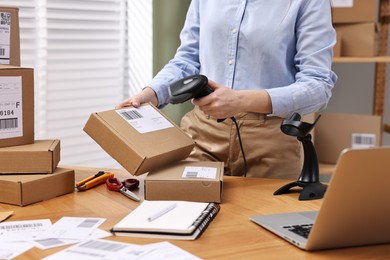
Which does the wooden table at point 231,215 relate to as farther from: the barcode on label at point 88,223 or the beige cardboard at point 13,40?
the beige cardboard at point 13,40

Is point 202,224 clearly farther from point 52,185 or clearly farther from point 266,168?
point 266,168

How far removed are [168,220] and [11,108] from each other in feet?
1.75

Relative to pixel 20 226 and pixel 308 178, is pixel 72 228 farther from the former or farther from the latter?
pixel 308 178

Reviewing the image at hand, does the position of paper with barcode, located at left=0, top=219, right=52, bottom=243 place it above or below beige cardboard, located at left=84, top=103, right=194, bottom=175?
below

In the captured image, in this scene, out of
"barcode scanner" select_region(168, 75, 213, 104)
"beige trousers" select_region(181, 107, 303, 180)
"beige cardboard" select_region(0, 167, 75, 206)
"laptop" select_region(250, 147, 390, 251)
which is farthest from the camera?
"beige trousers" select_region(181, 107, 303, 180)

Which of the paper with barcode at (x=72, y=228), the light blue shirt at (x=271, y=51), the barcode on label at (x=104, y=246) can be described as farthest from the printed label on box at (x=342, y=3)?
the barcode on label at (x=104, y=246)

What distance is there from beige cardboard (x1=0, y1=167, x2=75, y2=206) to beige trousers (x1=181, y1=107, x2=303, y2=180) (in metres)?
0.50

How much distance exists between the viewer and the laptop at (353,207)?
2.87ft

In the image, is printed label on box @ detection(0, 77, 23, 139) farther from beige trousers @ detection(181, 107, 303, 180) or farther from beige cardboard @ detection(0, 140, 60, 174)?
beige trousers @ detection(181, 107, 303, 180)

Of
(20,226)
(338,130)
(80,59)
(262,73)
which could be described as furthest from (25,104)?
(338,130)

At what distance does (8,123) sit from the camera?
134 centimetres

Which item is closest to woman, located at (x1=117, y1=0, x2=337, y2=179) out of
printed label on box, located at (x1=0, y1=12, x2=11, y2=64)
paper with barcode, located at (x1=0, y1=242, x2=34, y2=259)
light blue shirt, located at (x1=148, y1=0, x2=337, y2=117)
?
light blue shirt, located at (x1=148, y1=0, x2=337, y2=117)

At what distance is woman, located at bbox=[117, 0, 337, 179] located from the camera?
1.56 m

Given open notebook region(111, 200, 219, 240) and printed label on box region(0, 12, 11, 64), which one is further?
printed label on box region(0, 12, 11, 64)
